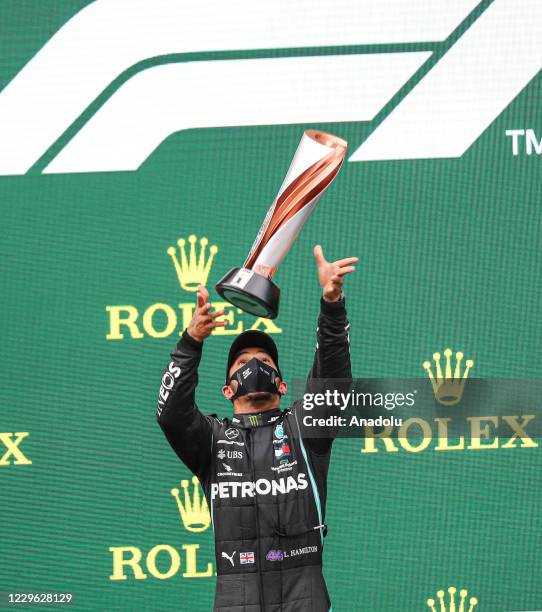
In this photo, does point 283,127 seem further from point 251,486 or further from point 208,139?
point 251,486

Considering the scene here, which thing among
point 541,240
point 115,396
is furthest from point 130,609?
point 541,240

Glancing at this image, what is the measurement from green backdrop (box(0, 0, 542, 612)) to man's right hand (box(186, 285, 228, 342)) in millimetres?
772

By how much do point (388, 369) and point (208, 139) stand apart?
919mm

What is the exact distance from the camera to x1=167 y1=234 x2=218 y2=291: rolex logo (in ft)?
11.5

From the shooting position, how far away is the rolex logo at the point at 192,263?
351cm

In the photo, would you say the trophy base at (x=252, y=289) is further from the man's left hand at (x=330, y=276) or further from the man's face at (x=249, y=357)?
the man's face at (x=249, y=357)

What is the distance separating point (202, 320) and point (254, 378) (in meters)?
0.29

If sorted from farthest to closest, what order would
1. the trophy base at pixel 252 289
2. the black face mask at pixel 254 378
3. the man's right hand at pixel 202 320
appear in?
1. the black face mask at pixel 254 378
2. the man's right hand at pixel 202 320
3. the trophy base at pixel 252 289

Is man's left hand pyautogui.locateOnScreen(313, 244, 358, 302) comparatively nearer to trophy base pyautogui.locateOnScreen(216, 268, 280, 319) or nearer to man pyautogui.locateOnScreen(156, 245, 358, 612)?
man pyautogui.locateOnScreen(156, 245, 358, 612)

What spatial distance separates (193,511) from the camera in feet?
11.3

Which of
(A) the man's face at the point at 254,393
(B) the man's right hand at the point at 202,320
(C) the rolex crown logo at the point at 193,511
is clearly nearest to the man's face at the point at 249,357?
(A) the man's face at the point at 254,393

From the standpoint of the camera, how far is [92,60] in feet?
11.7

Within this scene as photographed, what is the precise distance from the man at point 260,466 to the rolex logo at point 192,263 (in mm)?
594

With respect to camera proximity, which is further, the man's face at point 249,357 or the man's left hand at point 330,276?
the man's face at point 249,357
